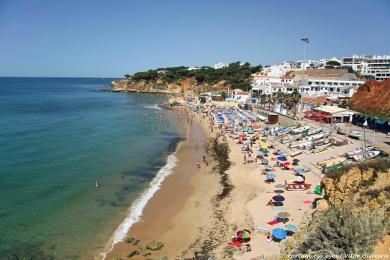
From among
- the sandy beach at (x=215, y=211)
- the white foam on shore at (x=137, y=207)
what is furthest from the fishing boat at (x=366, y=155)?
the white foam on shore at (x=137, y=207)

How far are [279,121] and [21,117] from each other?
4755cm

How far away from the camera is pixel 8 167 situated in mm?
33156

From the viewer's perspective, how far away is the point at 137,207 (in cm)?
2502

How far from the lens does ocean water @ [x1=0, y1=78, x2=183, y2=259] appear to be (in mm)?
20641

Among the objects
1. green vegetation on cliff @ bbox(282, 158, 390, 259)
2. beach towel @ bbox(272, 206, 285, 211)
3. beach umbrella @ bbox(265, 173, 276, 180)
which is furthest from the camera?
beach umbrella @ bbox(265, 173, 276, 180)

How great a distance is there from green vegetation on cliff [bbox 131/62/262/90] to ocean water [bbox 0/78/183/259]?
5655 centimetres

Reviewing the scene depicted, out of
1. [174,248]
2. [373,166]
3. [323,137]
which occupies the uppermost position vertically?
[373,166]

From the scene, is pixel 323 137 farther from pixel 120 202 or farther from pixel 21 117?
pixel 21 117

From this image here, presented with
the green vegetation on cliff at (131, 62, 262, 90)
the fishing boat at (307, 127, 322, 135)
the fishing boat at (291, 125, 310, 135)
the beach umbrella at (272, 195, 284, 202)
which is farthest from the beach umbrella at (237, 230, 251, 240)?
the green vegetation on cliff at (131, 62, 262, 90)

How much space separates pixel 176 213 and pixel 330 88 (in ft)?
186

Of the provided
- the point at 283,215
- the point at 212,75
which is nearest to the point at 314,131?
the point at 283,215

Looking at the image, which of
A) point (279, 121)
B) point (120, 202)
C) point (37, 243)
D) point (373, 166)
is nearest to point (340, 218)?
point (373, 166)

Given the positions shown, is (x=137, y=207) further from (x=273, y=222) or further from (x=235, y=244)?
(x=273, y=222)

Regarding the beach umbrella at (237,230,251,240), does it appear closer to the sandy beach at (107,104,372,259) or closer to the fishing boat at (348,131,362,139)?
the sandy beach at (107,104,372,259)
